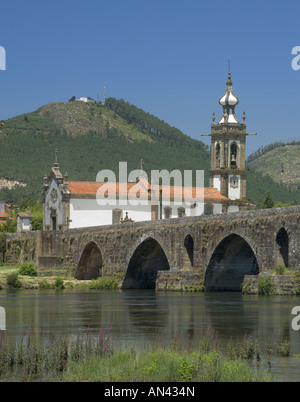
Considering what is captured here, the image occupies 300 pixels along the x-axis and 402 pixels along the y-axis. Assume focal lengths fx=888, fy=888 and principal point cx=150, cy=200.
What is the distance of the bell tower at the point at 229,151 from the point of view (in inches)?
4023

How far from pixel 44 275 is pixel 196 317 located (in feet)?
140

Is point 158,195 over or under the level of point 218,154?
under

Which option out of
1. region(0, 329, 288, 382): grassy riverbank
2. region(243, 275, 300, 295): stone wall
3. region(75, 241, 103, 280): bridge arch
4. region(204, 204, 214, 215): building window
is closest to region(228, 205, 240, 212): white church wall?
region(204, 204, 214, 215): building window

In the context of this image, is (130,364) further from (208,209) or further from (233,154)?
(233,154)

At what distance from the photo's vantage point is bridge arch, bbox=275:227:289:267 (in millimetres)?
52031

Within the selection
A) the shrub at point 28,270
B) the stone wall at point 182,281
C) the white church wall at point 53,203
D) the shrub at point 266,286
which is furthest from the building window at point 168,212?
the shrub at point 266,286

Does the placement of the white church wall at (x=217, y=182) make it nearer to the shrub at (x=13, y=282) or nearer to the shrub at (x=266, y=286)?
the shrub at (x=13, y=282)

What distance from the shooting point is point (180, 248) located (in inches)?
2483

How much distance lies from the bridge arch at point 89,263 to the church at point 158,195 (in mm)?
8129

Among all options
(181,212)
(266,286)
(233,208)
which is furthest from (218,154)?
(266,286)

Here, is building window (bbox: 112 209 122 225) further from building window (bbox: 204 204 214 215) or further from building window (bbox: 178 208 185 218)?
building window (bbox: 204 204 214 215)

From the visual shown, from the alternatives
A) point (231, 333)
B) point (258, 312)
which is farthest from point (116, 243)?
point (231, 333)

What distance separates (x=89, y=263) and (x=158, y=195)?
57.4ft
